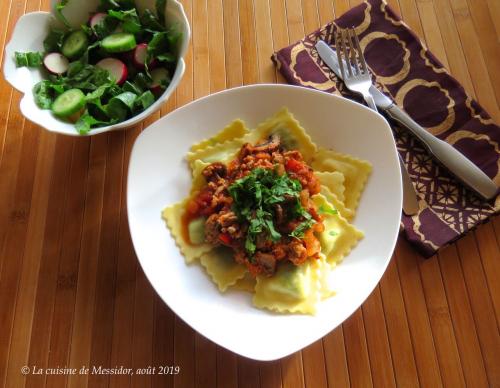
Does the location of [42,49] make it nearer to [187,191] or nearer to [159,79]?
[159,79]

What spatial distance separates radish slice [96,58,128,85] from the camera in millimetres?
3312

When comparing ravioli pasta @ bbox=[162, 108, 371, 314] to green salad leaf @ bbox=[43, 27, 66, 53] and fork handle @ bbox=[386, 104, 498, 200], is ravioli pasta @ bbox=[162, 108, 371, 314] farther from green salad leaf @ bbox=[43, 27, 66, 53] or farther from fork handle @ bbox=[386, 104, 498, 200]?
green salad leaf @ bbox=[43, 27, 66, 53]

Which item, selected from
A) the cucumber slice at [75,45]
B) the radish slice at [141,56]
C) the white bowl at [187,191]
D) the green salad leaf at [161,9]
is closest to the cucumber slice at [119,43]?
the radish slice at [141,56]

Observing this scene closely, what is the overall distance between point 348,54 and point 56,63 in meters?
2.39

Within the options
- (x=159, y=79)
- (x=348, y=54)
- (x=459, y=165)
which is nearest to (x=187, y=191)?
(x=159, y=79)

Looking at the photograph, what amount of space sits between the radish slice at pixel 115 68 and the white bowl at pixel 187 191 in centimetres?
45

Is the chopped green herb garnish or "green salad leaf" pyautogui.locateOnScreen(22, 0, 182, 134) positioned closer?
the chopped green herb garnish

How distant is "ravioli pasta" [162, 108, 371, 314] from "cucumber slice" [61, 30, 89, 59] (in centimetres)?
115

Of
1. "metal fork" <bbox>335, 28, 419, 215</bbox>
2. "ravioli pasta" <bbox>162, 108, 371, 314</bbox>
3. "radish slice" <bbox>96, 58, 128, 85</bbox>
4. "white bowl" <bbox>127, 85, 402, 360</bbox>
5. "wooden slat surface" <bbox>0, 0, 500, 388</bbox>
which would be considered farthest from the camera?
"metal fork" <bbox>335, 28, 419, 215</bbox>

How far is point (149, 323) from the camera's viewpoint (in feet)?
10.8

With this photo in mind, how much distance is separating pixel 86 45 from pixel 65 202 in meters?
1.26

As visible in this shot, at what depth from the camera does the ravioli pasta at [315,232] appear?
9.96ft

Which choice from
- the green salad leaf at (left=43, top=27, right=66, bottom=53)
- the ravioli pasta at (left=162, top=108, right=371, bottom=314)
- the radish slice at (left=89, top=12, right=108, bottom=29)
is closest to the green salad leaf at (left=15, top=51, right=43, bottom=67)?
the green salad leaf at (left=43, top=27, right=66, bottom=53)

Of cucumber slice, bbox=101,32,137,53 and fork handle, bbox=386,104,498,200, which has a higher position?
cucumber slice, bbox=101,32,137,53
